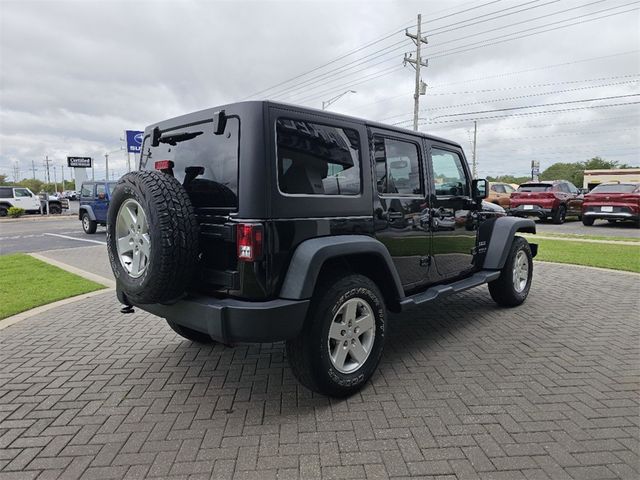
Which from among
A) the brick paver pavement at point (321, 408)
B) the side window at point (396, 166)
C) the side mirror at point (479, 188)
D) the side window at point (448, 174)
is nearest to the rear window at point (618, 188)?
the brick paver pavement at point (321, 408)

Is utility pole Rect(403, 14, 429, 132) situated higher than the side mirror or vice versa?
utility pole Rect(403, 14, 429, 132)

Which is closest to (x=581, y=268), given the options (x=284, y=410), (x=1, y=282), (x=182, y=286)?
(x=284, y=410)

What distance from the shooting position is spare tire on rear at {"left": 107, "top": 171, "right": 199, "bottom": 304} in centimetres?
260

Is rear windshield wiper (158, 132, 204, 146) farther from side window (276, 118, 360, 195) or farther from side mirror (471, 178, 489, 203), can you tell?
side mirror (471, 178, 489, 203)

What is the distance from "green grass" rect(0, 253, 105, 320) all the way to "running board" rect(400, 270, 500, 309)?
465 centimetres

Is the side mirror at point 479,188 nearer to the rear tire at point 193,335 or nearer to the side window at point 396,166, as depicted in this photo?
the side window at point 396,166

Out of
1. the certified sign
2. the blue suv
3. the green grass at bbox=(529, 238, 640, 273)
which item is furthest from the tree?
the blue suv

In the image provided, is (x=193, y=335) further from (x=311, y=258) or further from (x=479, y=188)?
(x=479, y=188)

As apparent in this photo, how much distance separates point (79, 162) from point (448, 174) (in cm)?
3952

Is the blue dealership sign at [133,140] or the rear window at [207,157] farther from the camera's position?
the blue dealership sign at [133,140]

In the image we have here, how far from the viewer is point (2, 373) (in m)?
3.51

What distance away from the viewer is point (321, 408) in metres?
2.94

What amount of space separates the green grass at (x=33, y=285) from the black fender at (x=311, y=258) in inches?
165

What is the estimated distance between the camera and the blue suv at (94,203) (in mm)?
14789
